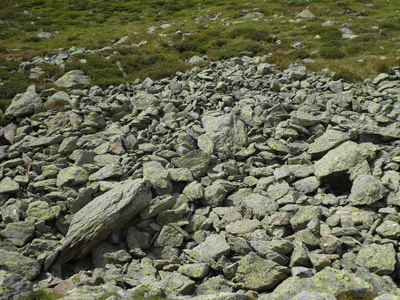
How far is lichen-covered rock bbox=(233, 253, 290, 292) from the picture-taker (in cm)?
1087

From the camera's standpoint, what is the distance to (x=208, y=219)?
14508mm

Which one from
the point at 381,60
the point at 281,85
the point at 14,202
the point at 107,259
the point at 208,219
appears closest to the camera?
the point at 107,259

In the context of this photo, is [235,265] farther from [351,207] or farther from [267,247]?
[351,207]

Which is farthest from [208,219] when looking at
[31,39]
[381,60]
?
[31,39]

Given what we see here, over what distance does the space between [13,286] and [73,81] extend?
20596 mm

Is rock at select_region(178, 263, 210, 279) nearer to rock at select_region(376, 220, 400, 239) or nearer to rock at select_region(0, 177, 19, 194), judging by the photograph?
rock at select_region(376, 220, 400, 239)

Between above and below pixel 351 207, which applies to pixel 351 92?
above

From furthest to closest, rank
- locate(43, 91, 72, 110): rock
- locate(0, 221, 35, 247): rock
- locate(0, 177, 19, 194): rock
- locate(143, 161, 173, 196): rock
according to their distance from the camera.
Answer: locate(43, 91, 72, 110): rock
locate(0, 177, 19, 194): rock
locate(143, 161, 173, 196): rock
locate(0, 221, 35, 247): rock

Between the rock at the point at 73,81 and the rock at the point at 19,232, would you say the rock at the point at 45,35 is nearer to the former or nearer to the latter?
A: the rock at the point at 73,81

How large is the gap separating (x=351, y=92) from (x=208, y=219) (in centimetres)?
1516

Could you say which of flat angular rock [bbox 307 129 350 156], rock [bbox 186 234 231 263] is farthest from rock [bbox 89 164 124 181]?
flat angular rock [bbox 307 129 350 156]

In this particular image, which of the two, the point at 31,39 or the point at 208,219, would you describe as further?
the point at 31,39

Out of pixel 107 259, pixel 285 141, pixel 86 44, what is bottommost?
pixel 107 259

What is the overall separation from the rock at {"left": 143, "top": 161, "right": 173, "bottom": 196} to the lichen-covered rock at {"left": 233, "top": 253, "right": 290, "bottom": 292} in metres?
5.89
